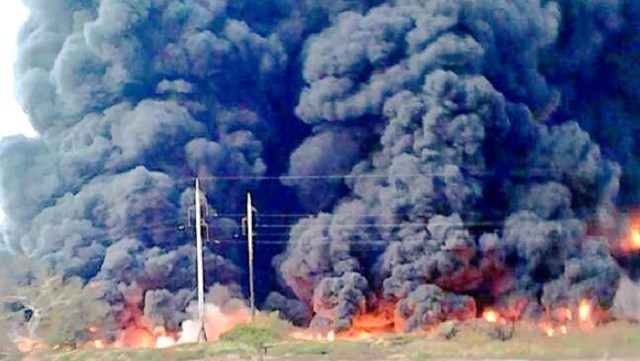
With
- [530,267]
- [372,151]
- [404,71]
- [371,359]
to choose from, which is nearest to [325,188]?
[372,151]

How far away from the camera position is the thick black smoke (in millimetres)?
33750

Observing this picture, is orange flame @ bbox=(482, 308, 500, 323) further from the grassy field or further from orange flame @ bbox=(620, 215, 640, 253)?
orange flame @ bbox=(620, 215, 640, 253)

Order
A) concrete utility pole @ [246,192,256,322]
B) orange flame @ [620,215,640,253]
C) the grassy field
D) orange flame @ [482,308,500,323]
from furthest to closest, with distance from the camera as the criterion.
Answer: orange flame @ [620,215,640,253] < orange flame @ [482,308,500,323] < concrete utility pole @ [246,192,256,322] < the grassy field

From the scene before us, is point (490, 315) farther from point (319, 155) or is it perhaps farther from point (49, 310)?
point (49, 310)

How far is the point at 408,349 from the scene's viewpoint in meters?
27.8

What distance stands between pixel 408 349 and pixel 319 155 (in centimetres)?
1008

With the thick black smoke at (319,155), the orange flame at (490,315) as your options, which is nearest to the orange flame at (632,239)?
the thick black smoke at (319,155)

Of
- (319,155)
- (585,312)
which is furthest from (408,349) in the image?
(319,155)

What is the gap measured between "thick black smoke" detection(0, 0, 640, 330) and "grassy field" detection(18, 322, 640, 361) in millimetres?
4312

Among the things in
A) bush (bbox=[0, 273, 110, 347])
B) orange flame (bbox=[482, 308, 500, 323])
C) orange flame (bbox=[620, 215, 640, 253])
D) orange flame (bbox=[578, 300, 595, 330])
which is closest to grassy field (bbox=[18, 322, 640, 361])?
bush (bbox=[0, 273, 110, 347])

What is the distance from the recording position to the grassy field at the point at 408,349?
2550 cm

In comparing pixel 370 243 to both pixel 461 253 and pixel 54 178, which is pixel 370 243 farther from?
pixel 54 178

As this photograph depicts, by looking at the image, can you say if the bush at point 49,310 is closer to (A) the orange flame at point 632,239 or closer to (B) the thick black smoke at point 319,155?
(B) the thick black smoke at point 319,155

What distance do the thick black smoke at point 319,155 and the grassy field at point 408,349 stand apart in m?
4.31
